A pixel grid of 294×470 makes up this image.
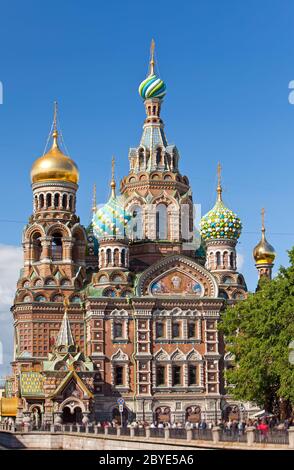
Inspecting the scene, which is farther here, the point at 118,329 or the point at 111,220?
the point at 111,220

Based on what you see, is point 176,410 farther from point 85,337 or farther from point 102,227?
point 102,227

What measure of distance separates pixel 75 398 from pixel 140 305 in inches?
304

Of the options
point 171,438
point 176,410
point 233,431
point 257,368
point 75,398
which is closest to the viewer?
point 233,431

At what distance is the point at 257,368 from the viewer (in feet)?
155

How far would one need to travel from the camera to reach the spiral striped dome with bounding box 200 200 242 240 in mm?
66938

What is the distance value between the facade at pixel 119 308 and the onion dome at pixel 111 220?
0.09 meters

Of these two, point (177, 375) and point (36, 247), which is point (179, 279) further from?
point (36, 247)

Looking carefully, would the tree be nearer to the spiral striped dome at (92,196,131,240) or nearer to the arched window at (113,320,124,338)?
the arched window at (113,320,124,338)

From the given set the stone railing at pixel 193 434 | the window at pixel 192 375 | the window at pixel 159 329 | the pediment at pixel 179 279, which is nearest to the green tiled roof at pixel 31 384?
the stone railing at pixel 193 434

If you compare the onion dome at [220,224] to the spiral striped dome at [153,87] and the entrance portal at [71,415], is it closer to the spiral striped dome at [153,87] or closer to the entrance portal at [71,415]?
the spiral striped dome at [153,87]

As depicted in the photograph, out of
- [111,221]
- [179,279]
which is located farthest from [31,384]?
[111,221]

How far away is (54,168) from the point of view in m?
67.6

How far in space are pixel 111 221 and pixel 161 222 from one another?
5443 millimetres

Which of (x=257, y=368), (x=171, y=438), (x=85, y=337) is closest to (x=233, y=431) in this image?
(x=171, y=438)
